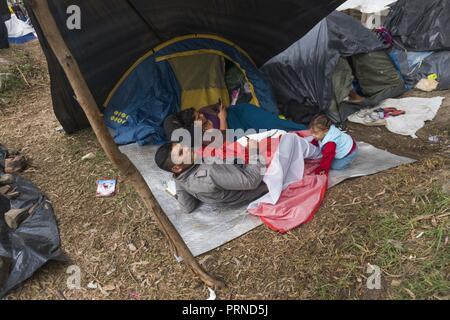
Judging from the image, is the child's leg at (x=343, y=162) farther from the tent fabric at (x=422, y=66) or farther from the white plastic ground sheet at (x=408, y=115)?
the tent fabric at (x=422, y=66)

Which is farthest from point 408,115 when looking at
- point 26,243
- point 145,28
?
point 26,243

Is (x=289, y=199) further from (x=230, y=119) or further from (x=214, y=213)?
(x=230, y=119)

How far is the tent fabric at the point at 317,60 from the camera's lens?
511 centimetres

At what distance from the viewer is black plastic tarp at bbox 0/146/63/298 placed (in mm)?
2652

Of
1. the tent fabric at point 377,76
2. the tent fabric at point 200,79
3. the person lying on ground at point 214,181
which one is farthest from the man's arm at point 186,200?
the tent fabric at point 377,76

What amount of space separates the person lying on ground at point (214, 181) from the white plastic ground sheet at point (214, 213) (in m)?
0.11

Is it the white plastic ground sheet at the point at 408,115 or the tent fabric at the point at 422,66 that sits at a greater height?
the tent fabric at the point at 422,66

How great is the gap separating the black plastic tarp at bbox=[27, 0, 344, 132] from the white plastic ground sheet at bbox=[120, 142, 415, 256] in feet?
4.57

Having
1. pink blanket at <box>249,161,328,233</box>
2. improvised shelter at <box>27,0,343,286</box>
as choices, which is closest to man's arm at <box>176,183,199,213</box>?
pink blanket at <box>249,161,328,233</box>

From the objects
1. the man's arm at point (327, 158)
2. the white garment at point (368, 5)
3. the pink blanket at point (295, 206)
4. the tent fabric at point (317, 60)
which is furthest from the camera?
the white garment at point (368, 5)

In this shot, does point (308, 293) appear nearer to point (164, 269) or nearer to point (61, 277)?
point (164, 269)
